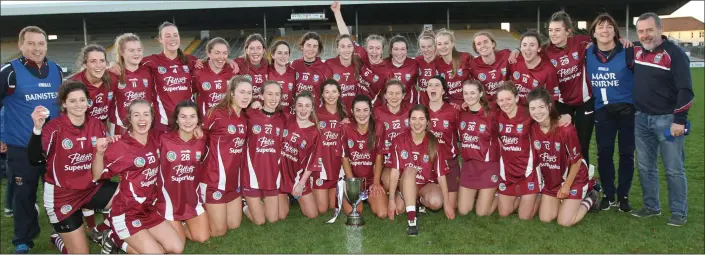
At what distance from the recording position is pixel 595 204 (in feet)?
15.3

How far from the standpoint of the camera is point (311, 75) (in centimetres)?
530

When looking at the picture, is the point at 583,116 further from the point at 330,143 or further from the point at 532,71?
the point at 330,143

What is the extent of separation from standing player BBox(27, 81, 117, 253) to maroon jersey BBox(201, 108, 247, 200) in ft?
2.73

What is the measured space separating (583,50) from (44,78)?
448cm

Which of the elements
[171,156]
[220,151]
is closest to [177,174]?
[171,156]

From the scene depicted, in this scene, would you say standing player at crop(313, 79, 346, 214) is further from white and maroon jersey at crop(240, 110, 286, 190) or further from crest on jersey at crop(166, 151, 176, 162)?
crest on jersey at crop(166, 151, 176, 162)

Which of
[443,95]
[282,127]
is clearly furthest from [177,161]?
[443,95]

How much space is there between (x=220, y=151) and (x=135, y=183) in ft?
2.44

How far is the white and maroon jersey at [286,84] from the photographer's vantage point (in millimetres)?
5113

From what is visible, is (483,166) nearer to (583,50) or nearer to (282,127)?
(583,50)

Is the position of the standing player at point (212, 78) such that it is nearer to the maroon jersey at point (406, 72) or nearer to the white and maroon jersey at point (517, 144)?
the maroon jersey at point (406, 72)

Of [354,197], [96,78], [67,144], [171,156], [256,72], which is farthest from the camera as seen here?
[256,72]

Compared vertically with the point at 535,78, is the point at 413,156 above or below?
below

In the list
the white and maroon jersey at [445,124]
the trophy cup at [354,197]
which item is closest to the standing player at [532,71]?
the white and maroon jersey at [445,124]
